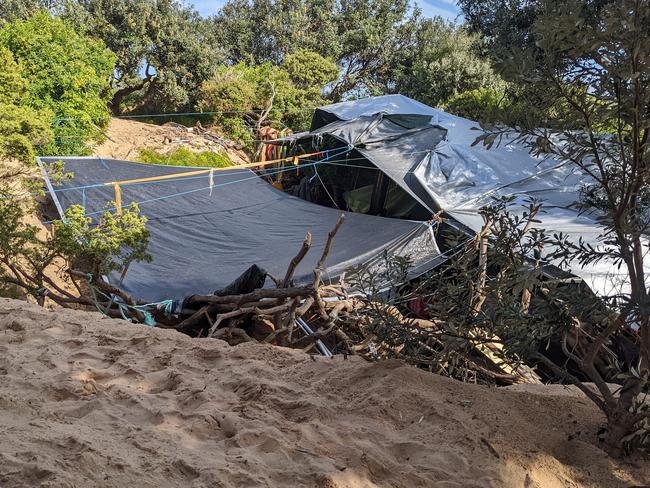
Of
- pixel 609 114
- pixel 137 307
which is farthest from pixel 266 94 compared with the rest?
pixel 609 114

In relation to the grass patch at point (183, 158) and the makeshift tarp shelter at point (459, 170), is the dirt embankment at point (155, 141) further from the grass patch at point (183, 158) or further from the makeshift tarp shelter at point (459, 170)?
the makeshift tarp shelter at point (459, 170)

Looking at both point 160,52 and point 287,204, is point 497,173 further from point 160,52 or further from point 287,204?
point 160,52

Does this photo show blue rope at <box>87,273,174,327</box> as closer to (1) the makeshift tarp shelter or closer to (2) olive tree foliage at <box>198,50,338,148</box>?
(1) the makeshift tarp shelter

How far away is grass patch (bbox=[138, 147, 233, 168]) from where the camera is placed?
49.3 ft

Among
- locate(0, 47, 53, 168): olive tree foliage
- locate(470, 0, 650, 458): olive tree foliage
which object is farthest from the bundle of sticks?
locate(0, 47, 53, 168): olive tree foliage

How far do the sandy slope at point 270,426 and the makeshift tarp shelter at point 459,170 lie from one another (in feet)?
9.77

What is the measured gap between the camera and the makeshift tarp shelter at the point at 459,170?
6785mm

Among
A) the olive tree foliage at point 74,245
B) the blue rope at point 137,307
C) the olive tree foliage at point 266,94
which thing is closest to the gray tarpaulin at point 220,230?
the blue rope at point 137,307

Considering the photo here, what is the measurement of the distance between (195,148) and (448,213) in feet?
33.7

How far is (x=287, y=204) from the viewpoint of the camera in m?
10.1

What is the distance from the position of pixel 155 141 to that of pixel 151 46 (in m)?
4.83

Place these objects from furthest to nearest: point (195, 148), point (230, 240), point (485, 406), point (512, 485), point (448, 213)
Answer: point (195, 148)
point (230, 240)
point (448, 213)
point (485, 406)
point (512, 485)

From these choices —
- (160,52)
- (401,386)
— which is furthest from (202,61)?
(401,386)

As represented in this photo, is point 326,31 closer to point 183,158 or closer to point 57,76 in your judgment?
point 183,158
